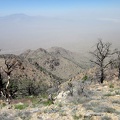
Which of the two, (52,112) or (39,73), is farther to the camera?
(39,73)

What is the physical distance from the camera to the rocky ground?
1684 cm

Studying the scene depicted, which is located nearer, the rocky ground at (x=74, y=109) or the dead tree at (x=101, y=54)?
the rocky ground at (x=74, y=109)

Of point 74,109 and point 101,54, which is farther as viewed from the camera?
point 101,54

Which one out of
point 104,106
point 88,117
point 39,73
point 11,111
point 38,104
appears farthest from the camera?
point 39,73

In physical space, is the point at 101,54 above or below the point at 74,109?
above

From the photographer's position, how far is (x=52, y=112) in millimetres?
18172

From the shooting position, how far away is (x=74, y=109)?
18.2 m

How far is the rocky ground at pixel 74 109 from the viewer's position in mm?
16844

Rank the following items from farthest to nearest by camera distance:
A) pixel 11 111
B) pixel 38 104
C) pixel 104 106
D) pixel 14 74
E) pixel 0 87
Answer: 1. pixel 14 74
2. pixel 0 87
3. pixel 38 104
4. pixel 11 111
5. pixel 104 106

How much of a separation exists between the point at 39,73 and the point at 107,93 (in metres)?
92.5

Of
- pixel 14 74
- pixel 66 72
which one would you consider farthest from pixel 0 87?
pixel 66 72

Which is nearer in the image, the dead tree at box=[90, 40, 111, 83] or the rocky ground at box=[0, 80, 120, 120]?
the rocky ground at box=[0, 80, 120, 120]

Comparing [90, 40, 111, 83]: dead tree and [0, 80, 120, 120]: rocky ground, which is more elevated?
[90, 40, 111, 83]: dead tree

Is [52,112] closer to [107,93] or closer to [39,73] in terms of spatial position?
[107,93]
